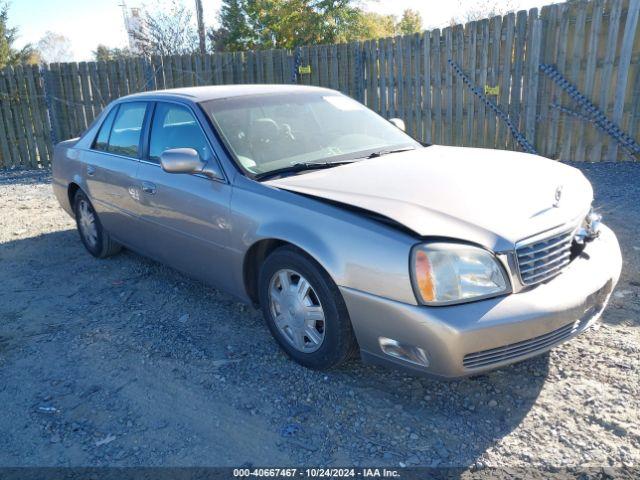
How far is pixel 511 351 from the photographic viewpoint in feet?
8.63

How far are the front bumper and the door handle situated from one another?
2.03m

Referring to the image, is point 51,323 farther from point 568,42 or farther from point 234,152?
point 568,42

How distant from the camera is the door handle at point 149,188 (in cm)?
416

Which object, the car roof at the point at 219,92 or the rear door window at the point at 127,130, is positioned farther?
the rear door window at the point at 127,130

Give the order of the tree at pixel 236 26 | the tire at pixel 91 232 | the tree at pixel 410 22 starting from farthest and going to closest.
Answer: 1. the tree at pixel 410 22
2. the tree at pixel 236 26
3. the tire at pixel 91 232

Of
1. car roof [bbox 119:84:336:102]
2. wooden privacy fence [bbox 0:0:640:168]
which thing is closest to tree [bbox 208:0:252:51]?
wooden privacy fence [bbox 0:0:640:168]

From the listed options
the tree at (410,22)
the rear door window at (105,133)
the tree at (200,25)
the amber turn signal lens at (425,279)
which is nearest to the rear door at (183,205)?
the rear door window at (105,133)

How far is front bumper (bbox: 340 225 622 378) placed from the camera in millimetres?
2518

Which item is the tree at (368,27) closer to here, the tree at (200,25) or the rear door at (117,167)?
the tree at (200,25)

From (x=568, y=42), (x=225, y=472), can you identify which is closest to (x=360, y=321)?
(x=225, y=472)

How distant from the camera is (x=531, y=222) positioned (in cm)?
279

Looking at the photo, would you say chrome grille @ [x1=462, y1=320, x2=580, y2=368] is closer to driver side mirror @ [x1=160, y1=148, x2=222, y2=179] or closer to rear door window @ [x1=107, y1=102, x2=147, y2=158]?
driver side mirror @ [x1=160, y1=148, x2=222, y2=179]

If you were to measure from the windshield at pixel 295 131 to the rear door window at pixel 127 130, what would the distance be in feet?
3.04

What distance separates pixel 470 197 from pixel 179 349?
7.03 feet
